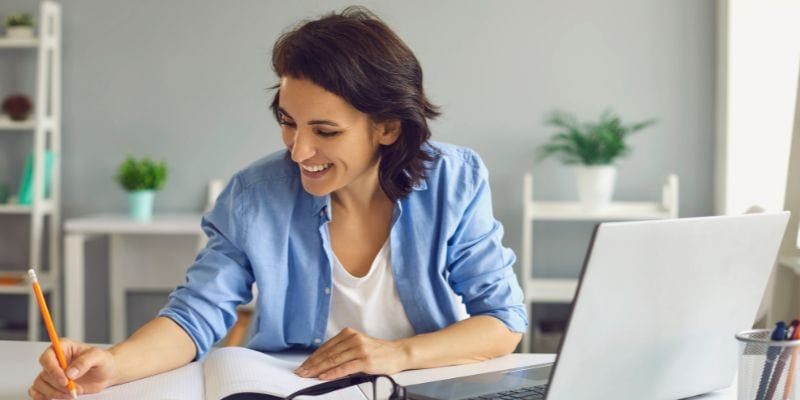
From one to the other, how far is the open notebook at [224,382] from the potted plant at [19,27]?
107 inches

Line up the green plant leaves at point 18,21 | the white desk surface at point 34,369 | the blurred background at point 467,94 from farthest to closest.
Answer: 1. the green plant leaves at point 18,21
2. the blurred background at point 467,94
3. the white desk surface at point 34,369

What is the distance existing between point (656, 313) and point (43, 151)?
3073 mm

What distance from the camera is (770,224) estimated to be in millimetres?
1091

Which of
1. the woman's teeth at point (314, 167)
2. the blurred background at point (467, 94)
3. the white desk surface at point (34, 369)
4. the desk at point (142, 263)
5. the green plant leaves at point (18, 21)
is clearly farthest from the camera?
the desk at point (142, 263)

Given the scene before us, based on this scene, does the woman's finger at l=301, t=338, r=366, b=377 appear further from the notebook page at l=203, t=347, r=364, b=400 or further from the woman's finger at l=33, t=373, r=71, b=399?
the woman's finger at l=33, t=373, r=71, b=399

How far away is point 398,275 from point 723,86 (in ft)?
7.55

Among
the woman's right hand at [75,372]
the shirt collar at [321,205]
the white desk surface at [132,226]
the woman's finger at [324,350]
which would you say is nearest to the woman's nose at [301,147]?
the shirt collar at [321,205]

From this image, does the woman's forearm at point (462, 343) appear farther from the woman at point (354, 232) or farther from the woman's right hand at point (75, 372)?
the woman's right hand at point (75, 372)

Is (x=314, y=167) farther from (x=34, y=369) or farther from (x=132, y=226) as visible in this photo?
(x=132, y=226)

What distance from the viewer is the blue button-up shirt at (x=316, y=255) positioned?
1.49 m

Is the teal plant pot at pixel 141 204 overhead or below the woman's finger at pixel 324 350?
below

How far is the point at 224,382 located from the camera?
3.70 feet

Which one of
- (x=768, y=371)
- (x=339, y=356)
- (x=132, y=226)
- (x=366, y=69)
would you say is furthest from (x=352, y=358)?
(x=132, y=226)

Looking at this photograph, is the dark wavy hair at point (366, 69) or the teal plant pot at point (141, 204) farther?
the teal plant pot at point (141, 204)
